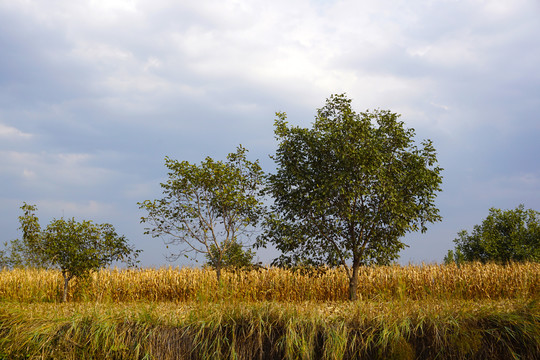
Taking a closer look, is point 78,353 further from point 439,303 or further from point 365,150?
point 365,150

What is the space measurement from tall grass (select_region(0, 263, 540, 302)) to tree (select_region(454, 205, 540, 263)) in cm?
1174

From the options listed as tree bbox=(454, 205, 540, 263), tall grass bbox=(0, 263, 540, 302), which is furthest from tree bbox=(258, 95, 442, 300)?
tree bbox=(454, 205, 540, 263)

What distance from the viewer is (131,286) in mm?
15148

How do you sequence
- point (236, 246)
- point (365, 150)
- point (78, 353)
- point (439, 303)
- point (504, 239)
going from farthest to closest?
point (504, 239) → point (236, 246) → point (365, 150) → point (439, 303) → point (78, 353)

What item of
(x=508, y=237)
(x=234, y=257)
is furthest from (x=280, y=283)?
(x=508, y=237)

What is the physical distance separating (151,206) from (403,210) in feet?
27.8

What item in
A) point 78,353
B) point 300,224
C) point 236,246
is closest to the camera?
point 78,353

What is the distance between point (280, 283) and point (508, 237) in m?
20.6

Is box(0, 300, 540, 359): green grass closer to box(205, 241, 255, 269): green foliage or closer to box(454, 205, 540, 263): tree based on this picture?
box(205, 241, 255, 269): green foliage

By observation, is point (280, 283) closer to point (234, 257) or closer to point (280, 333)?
point (234, 257)

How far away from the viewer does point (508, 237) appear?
27.9 m

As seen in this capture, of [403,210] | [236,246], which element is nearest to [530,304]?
[403,210]

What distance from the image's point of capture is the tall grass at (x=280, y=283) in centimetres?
1427

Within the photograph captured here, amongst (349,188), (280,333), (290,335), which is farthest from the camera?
(349,188)
